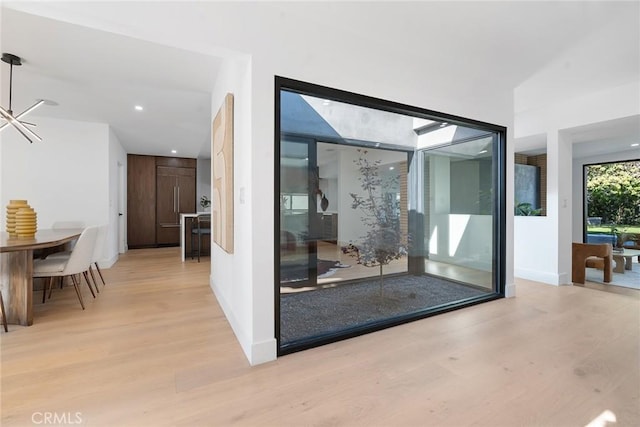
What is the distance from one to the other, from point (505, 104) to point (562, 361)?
2762 millimetres

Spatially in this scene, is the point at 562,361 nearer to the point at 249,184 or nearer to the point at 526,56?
the point at 249,184

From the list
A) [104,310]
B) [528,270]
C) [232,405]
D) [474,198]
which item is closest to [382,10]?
[474,198]

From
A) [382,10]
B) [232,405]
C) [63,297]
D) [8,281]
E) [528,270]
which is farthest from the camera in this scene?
[528,270]

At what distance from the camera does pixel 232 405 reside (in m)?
1.54

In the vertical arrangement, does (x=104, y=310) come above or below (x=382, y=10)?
below

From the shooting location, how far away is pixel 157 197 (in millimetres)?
7582

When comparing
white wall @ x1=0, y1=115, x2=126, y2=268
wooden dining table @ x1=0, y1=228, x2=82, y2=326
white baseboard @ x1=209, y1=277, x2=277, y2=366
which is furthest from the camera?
white wall @ x1=0, y1=115, x2=126, y2=268

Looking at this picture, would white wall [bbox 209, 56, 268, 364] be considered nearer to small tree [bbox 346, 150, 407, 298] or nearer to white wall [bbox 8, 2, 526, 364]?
white wall [bbox 8, 2, 526, 364]

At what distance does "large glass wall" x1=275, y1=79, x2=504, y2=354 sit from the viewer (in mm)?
2375

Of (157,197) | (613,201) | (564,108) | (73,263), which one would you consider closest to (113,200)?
(157,197)

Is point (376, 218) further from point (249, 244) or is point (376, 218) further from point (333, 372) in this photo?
point (333, 372)

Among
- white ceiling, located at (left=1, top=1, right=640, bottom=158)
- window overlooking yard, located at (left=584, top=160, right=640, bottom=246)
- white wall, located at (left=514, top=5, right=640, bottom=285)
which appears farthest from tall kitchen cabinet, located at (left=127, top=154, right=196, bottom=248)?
window overlooking yard, located at (left=584, top=160, right=640, bottom=246)

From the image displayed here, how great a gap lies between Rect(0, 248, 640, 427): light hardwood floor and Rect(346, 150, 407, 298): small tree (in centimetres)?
72

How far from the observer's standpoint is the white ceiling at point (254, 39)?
6.00 ft
